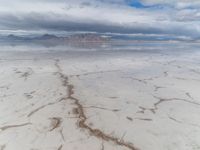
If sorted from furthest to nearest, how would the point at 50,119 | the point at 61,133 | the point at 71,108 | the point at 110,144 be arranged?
the point at 71,108
the point at 50,119
the point at 61,133
the point at 110,144

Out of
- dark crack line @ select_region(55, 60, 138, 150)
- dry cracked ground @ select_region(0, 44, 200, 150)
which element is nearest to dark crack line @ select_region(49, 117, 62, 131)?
dry cracked ground @ select_region(0, 44, 200, 150)

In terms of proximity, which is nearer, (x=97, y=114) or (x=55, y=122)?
(x=55, y=122)

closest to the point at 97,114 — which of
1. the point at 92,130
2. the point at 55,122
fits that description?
the point at 92,130

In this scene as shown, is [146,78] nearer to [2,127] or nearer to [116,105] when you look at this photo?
[116,105]

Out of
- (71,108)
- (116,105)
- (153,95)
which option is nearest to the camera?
(71,108)

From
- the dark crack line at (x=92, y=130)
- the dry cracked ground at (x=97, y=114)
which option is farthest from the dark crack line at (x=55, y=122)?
the dark crack line at (x=92, y=130)

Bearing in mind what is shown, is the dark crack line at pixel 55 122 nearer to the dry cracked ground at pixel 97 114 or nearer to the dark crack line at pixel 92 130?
the dry cracked ground at pixel 97 114

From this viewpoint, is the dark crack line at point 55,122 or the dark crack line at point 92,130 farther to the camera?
the dark crack line at point 55,122

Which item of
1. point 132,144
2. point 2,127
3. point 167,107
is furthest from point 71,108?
point 167,107

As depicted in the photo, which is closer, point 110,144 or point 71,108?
point 110,144

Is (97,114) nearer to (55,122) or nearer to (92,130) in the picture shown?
(92,130)

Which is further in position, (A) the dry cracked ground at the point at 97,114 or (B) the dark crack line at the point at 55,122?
(B) the dark crack line at the point at 55,122
